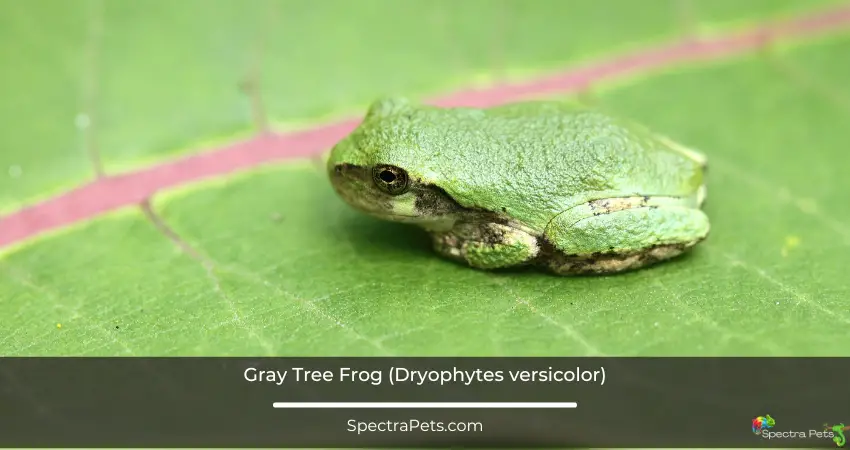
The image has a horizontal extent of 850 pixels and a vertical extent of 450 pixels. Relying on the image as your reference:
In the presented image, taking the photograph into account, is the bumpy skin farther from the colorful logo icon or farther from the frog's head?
the colorful logo icon

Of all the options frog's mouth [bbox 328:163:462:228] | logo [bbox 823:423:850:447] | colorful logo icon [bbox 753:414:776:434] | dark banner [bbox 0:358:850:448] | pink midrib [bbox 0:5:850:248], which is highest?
pink midrib [bbox 0:5:850:248]

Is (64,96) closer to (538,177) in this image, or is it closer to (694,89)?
(538,177)

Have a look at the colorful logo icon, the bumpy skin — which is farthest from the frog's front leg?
the colorful logo icon

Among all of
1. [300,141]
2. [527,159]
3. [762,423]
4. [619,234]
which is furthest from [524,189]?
[300,141]

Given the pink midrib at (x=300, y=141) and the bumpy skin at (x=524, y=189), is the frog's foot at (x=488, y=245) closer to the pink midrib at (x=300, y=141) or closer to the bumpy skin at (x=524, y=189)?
the bumpy skin at (x=524, y=189)

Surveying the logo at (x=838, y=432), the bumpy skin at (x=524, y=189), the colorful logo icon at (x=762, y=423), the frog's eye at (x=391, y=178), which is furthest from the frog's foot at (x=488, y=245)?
the logo at (x=838, y=432)

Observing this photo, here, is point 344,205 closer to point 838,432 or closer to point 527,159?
point 527,159
